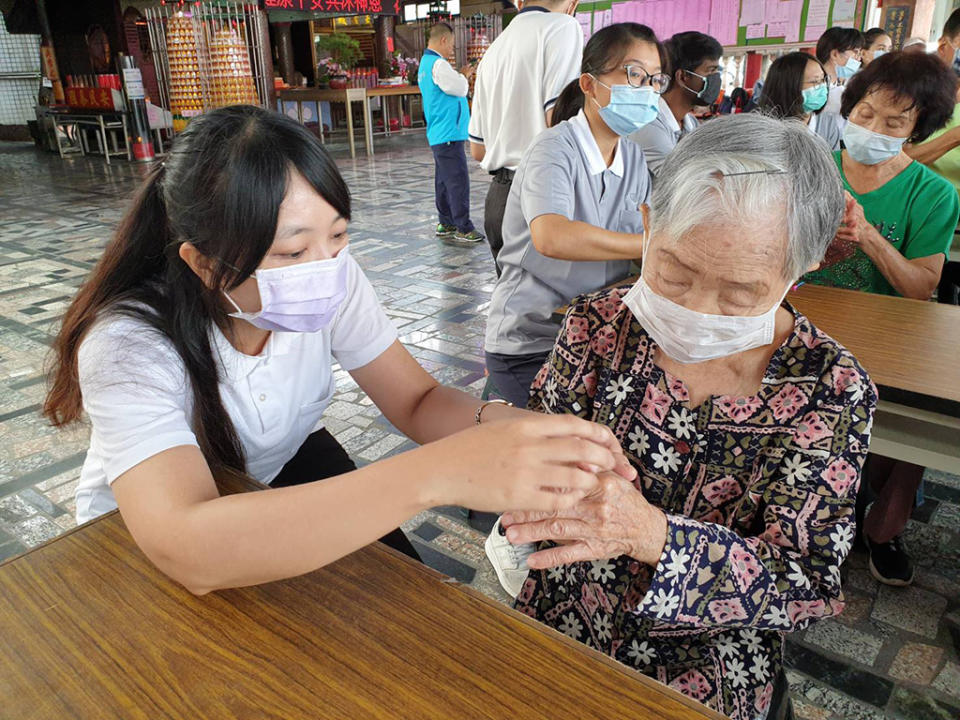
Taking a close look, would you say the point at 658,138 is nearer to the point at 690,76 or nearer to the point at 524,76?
the point at 690,76

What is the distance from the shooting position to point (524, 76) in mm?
3816

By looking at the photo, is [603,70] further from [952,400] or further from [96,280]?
[96,280]

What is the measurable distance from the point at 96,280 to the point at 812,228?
124 cm

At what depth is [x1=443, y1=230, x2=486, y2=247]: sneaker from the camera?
19.7 ft

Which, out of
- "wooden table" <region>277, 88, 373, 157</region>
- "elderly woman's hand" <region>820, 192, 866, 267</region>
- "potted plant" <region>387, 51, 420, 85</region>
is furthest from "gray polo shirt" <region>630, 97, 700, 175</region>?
"potted plant" <region>387, 51, 420, 85</region>

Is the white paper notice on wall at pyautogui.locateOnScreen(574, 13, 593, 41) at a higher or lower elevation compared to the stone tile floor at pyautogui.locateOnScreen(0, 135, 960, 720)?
higher

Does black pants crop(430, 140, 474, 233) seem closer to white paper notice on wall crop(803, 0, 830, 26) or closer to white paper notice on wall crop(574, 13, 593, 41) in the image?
white paper notice on wall crop(574, 13, 593, 41)

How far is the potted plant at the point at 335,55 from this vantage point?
1140 centimetres

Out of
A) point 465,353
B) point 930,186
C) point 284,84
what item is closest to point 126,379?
point 930,186

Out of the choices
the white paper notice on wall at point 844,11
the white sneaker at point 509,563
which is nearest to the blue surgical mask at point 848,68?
the white paper notice on wall at point 844,11

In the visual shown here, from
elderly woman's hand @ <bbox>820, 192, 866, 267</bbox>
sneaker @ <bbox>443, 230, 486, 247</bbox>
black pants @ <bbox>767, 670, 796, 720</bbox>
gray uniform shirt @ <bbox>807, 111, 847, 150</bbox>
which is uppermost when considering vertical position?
gray uniform shirt @ <bbox>807, 111, 847, 150</bbox>

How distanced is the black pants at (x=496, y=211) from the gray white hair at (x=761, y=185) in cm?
175

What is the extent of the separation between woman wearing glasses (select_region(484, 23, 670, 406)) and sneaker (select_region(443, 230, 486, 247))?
369 centimetres

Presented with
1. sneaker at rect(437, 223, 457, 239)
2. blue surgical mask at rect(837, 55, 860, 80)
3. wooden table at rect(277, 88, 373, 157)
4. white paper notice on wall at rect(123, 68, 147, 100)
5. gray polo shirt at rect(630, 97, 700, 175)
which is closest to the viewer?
gray polo shirt at rect(630, 97, 700, 175)
